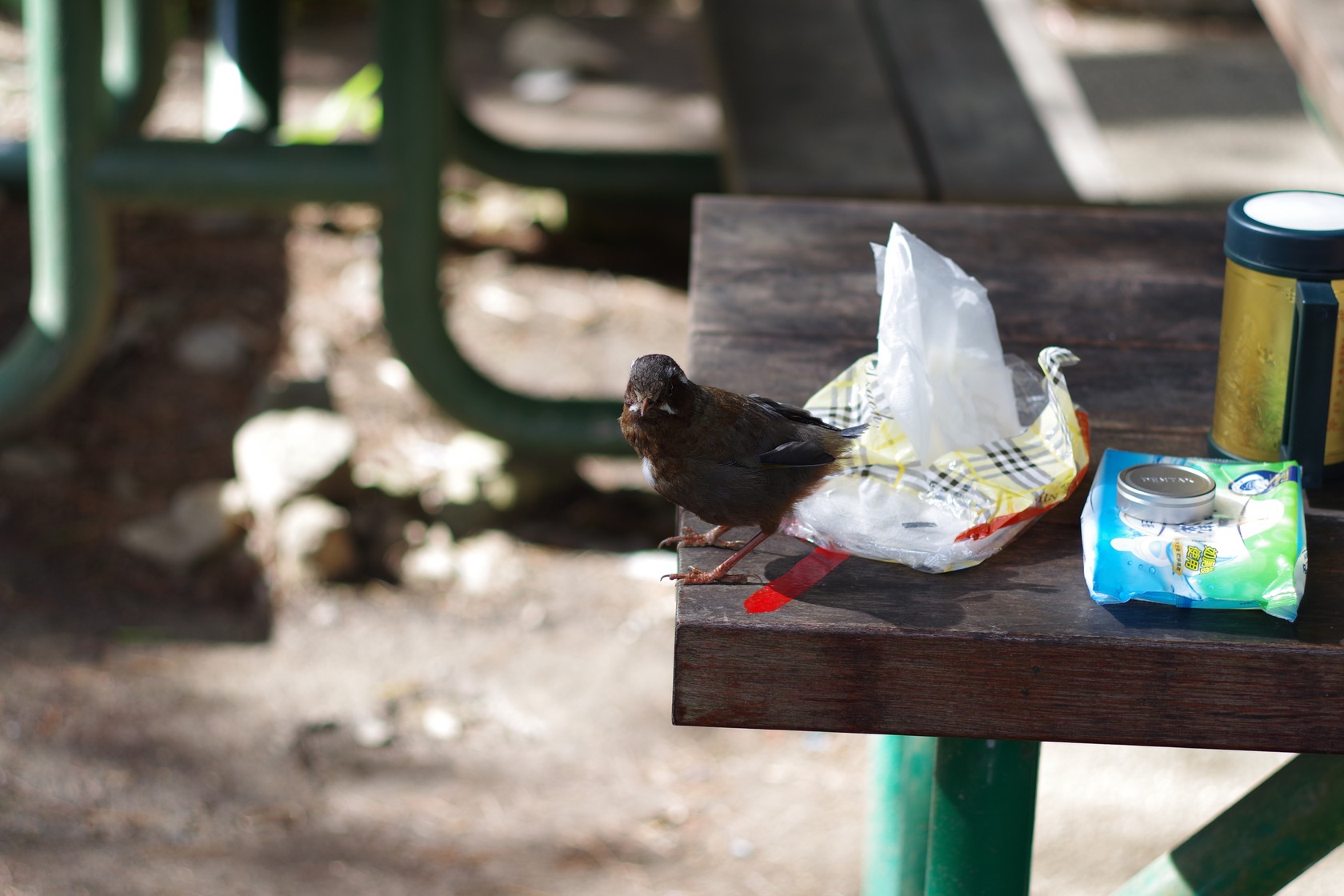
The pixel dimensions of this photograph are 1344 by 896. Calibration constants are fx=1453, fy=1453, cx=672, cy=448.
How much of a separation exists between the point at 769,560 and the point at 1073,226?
2.83ft

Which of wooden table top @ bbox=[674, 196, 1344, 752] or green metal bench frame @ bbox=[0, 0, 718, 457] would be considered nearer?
wooden table top @ bbox=[674, 196, 1344, 752]

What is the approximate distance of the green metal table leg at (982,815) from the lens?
1.30 m

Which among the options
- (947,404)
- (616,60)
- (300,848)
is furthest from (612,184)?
(947,404)

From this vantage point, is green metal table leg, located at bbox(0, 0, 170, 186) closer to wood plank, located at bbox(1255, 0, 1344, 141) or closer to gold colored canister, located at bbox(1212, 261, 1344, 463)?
wood plank, located at bbox(1255, 0, 1344, 141)

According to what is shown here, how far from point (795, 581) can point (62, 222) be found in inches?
85.0

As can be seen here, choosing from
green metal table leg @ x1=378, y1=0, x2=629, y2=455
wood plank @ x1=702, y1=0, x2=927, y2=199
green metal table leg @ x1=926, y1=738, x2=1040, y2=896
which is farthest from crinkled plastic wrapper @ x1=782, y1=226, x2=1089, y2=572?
green metal table leg @ x1=378, y1=0, x2=629, y2=455

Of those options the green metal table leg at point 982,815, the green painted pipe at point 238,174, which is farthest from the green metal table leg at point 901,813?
the green painted pipe at point 238,174

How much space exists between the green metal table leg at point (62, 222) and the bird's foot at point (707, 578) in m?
2.08

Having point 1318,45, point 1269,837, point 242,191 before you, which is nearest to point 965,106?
point 1318,45

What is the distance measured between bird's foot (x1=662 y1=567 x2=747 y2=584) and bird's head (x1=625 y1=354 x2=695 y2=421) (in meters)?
0.12

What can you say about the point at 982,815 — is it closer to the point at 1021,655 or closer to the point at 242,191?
the point at 1021,655

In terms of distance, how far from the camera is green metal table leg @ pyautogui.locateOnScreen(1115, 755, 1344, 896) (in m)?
1.34

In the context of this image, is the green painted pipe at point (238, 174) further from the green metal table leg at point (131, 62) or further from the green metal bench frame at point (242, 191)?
the green metal table leg at point (131, 62)

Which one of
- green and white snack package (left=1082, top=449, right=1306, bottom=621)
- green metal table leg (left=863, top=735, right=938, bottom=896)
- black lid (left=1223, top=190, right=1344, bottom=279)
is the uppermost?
black lid (left=1223, top=190, right=1344, bottom=279)
